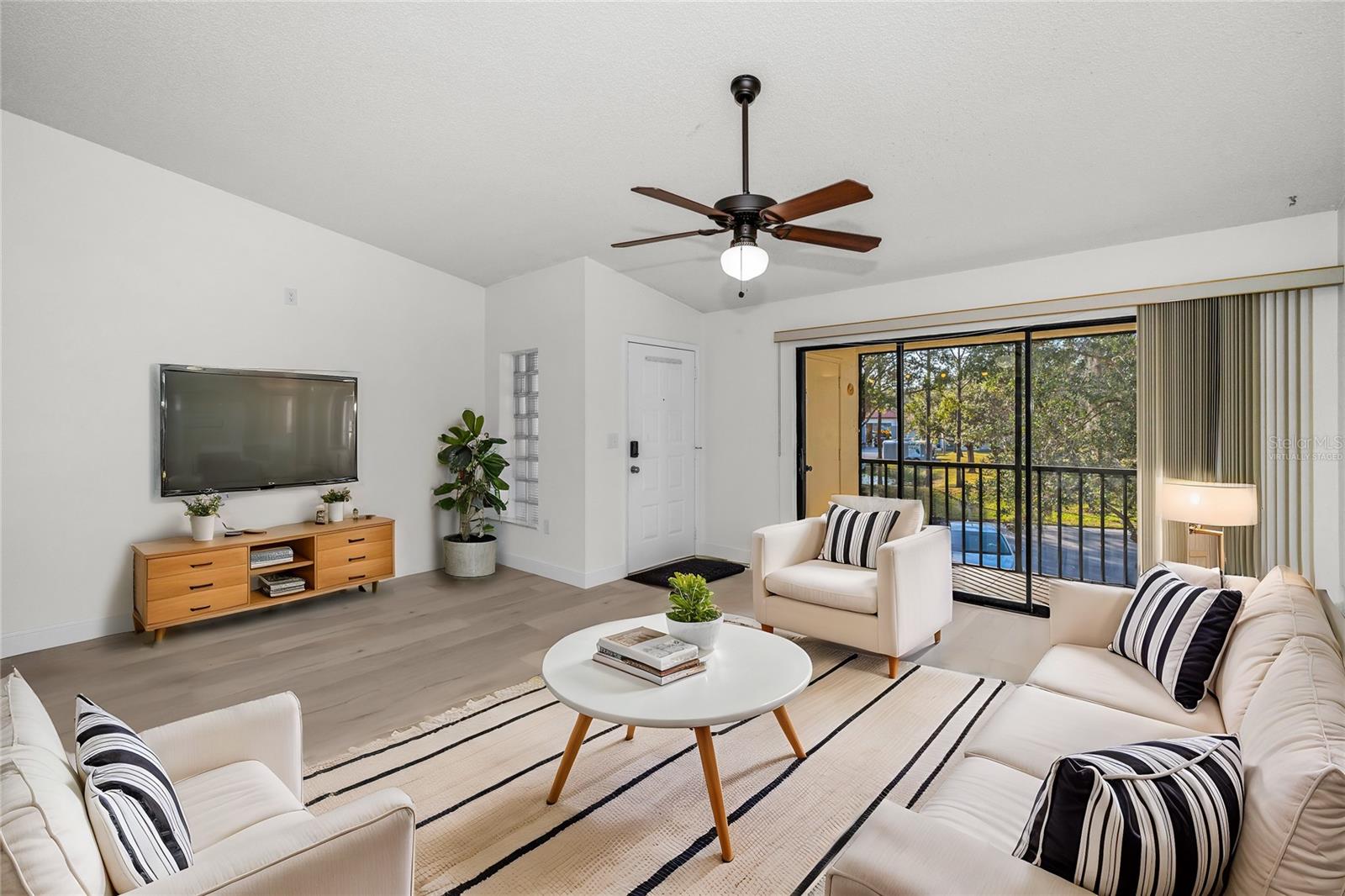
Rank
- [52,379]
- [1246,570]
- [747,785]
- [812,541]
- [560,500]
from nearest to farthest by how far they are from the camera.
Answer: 1. [747,785]
2. [1246,570]
3. [52,379]
4. [812,541]
5. [560,500]

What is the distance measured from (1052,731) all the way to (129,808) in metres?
2.07

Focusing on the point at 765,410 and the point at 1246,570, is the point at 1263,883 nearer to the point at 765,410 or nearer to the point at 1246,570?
the point at 1246,570

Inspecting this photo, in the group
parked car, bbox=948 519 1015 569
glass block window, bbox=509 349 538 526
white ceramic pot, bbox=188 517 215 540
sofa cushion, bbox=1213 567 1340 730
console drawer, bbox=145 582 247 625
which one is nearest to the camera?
sofa cushion, bbox=1213 567 1340 730

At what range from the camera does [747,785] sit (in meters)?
2.17

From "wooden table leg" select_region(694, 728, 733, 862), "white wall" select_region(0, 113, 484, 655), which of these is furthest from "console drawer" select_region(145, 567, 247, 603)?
"wooden table leg" select_region(694, 728, 733, 862)

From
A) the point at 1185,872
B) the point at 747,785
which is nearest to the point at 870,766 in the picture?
the point at 747,785

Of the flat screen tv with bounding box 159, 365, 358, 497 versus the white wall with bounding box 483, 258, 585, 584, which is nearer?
the flat screen tv with bounding box 159, 365, 358, 497

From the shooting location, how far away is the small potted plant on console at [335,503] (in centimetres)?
451

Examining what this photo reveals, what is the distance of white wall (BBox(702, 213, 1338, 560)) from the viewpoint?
3.32 meters

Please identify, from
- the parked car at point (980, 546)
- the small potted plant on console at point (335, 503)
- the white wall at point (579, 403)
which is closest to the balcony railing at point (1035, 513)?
the parked car at point (980, 546)

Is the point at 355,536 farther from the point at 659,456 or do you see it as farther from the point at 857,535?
the point at 857,535

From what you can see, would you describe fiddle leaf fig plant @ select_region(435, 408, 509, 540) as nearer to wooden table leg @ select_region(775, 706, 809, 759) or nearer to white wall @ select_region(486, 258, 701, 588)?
white wall @ select_region(486, 258, 701, 588)

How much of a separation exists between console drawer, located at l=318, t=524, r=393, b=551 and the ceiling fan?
3334 millimetres

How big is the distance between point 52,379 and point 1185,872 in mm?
5059
